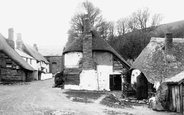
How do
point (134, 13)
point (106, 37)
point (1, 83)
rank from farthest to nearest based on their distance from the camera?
point (134, 13)
point (106, 37)
point (1, 83)

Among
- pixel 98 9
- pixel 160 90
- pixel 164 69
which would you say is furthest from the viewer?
pixel 98 9

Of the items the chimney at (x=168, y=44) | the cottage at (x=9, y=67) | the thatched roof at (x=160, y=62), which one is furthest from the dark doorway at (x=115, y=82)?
the cottage at (x=9, y=67)

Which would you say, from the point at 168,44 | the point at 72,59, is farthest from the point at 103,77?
the point at 168,44

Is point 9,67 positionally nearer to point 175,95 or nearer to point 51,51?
point 175,95

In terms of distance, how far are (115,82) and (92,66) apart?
3.56m

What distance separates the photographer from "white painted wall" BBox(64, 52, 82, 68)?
72.3 feet

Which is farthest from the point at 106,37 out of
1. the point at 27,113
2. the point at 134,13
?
the point at 27,113

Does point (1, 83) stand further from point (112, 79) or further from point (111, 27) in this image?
point (111, 27)

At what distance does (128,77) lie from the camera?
22.1m

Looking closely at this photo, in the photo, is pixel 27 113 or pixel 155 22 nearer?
pixel 27 113

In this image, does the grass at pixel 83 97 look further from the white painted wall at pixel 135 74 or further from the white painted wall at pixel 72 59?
the white painted wall at pixel 72 59

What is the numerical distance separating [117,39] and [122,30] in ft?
21.1

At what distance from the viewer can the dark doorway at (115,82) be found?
22047 millimetres

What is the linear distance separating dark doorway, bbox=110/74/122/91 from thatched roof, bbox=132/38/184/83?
348 cm
